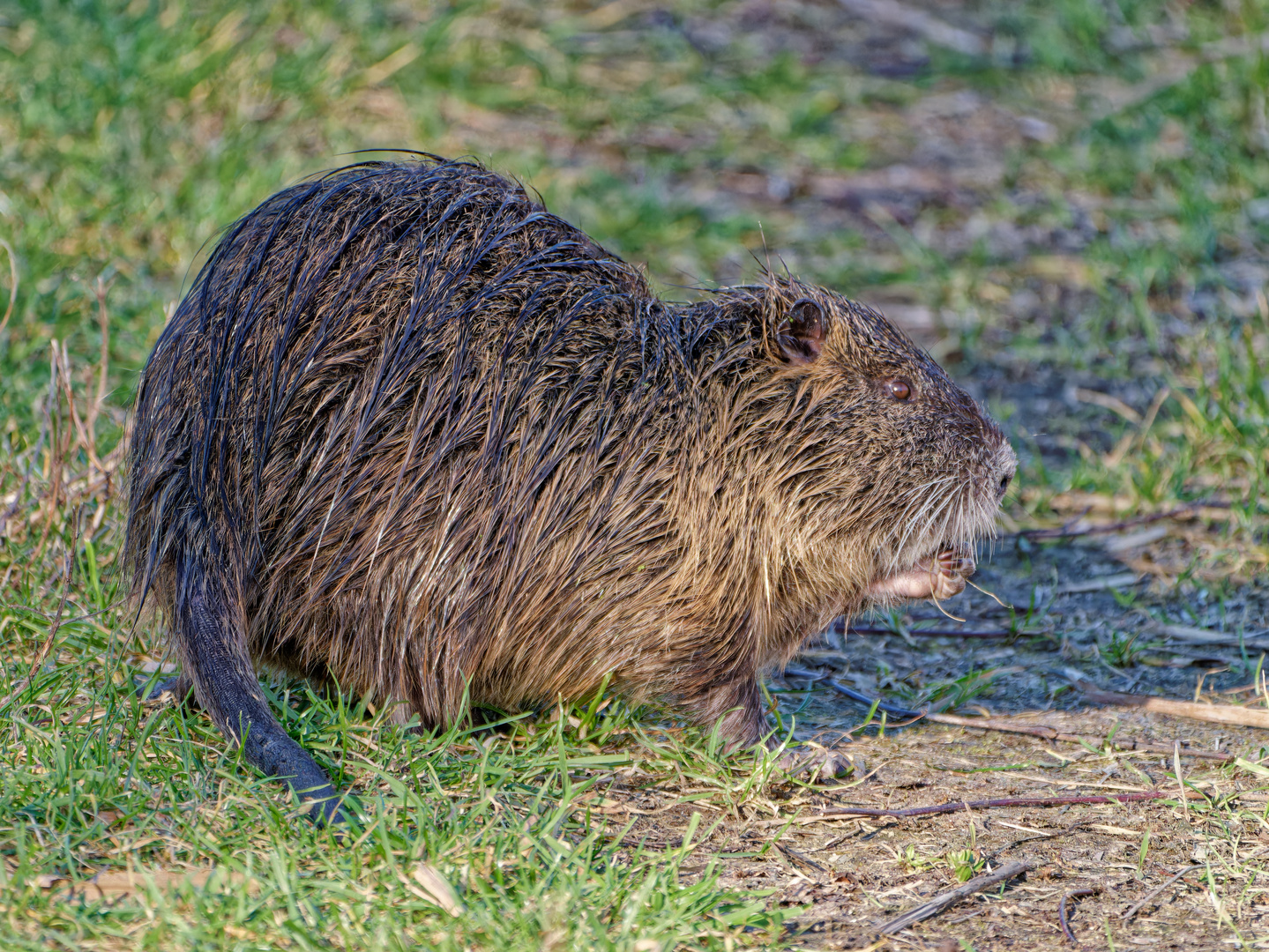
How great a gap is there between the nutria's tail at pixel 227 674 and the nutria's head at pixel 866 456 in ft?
3.36

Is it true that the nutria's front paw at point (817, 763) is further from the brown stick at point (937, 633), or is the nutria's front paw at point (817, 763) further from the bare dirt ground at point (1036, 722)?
the brown stick at point (937, 633)

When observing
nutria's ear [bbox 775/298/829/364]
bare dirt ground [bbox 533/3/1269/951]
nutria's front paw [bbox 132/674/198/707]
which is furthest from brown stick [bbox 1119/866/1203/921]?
nutria's front paw [bbox 132/674/198/707]

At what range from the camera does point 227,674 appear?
252 centimetres

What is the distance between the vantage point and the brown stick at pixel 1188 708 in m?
3.01

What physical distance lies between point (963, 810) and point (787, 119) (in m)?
4.65

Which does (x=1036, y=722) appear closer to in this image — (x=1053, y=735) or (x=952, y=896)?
(x=1053, y=735)

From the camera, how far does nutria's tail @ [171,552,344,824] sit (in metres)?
2.44

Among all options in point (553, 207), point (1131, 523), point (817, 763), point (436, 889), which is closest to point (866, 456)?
point (817, 763)

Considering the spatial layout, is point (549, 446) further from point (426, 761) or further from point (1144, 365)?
point (1144, 365)

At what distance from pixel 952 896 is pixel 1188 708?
3.43 feet

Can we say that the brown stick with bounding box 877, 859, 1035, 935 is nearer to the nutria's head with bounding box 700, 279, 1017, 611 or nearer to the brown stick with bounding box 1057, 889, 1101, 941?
the brown stick with bounding box 1057, 889, 1101, 941

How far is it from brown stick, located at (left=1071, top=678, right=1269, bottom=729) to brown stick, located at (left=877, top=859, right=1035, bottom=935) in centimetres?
81

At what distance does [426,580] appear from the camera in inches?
102

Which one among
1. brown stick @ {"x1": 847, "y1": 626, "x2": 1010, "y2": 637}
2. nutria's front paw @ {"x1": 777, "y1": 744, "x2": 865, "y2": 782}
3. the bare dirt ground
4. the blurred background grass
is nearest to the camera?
the bare dirt ground
